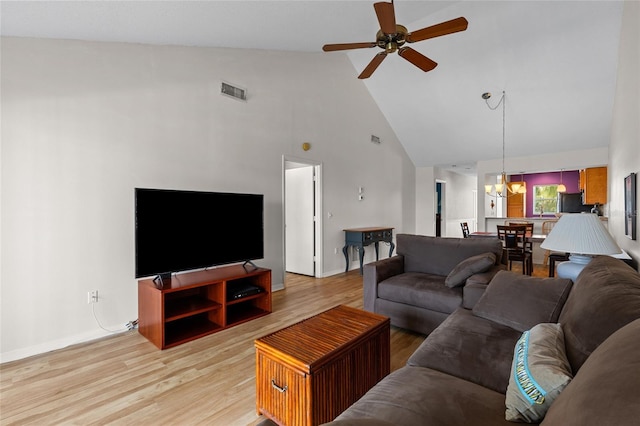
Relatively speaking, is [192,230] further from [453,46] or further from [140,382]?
[453,46]

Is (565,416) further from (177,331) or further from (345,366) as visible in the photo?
(177,331)

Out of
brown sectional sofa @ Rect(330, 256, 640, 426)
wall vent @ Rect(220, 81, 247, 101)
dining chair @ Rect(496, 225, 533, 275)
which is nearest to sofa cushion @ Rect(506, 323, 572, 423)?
brown sectional sofa @ Rect(330, 256, 640, 426)

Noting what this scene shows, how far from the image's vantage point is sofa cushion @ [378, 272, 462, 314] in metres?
2.67

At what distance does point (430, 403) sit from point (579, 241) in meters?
1.95

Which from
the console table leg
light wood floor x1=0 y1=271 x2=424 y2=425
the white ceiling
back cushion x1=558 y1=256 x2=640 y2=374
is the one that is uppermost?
the white ceiling

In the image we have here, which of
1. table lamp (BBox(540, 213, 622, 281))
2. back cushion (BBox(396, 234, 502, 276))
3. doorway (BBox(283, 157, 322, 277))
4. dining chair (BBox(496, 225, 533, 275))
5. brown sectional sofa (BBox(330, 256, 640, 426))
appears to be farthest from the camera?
doorway (BBox(283, 157, 322, 277))

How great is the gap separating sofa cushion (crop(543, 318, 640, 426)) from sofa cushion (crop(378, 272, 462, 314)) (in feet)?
6.10

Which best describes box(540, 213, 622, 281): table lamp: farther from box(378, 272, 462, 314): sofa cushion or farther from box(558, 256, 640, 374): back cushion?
box(378, 272, 462, 314): sofa cushion

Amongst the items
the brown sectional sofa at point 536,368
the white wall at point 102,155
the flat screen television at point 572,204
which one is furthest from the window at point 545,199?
the brown sectional sofa at point 536,368

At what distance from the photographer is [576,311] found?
4.58ft

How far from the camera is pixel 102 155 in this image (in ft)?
9.20

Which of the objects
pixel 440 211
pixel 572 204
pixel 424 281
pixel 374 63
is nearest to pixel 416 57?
pixel 374 63

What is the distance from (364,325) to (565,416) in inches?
48.1

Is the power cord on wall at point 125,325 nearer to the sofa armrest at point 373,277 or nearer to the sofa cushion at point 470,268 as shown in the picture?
the sofa armrest at point 373,277
